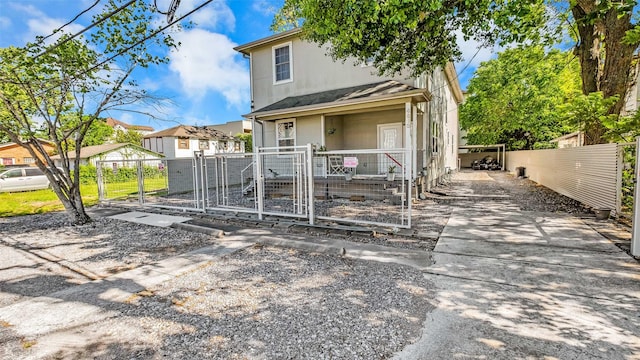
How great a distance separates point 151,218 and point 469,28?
Result: 9.83m

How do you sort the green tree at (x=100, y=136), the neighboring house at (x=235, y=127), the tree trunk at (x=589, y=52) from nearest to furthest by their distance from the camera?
the tree trunk at (x=589, y=52) → the green tree at (x=100, y=136) → the neighboring house at (x=235, y=127)

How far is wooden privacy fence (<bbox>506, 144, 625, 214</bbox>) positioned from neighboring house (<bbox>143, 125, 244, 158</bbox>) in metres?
29.6

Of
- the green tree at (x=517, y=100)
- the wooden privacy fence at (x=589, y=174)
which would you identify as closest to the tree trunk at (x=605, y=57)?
the wooden privacy fence at (x=589, y=174)

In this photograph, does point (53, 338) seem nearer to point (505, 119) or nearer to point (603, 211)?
point (603, 211)

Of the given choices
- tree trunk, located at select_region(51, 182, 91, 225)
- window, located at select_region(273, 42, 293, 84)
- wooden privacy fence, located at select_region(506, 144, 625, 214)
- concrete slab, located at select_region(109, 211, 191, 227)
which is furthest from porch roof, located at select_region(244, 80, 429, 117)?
tree trunk, located at select_region(51, 182, 91, 225)

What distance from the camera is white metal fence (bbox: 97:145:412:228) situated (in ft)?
21.0

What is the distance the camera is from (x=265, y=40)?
12695mm

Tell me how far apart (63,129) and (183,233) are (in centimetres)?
515

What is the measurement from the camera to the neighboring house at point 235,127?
137 ft

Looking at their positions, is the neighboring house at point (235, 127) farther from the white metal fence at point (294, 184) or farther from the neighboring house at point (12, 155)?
the white metal fence at point (294, 184)

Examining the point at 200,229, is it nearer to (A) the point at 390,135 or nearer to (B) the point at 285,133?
(B) the point at 285,133

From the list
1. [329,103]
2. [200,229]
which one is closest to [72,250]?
[200,229]

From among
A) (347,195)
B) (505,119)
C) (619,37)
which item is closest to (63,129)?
(347,195)

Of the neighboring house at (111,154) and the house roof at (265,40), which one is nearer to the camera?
the house roof at (265,40)
